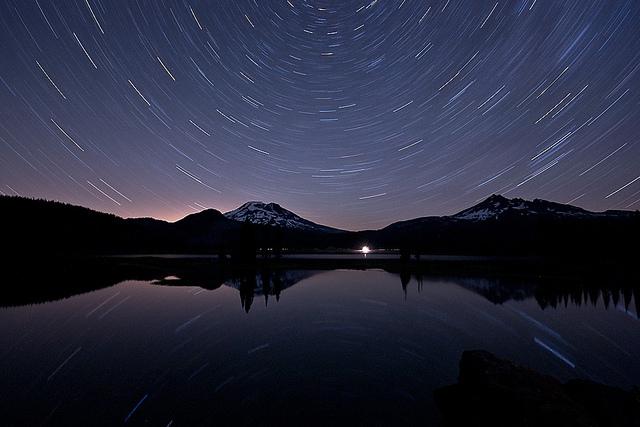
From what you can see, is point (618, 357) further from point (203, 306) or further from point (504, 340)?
point (203, 306)

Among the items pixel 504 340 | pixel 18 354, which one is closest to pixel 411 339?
pixel 504 340

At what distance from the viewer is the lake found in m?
10.5

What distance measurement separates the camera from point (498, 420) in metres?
8.42

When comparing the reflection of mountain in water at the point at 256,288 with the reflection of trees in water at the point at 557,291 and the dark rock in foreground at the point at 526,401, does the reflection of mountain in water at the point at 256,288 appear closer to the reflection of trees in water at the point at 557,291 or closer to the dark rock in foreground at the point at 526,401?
the reflection of trees in water at the point at 557,291

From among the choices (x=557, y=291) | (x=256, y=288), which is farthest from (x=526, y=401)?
(x=557, y=291)

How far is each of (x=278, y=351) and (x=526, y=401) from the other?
11.0 metres

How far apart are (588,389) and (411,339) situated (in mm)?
9335

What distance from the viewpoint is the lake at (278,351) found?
34.3 ft

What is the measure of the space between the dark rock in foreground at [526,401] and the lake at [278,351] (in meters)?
1.12

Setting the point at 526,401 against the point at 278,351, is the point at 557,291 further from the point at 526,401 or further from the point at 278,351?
the point at 526,401

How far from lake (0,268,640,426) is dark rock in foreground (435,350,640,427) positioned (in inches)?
44.2

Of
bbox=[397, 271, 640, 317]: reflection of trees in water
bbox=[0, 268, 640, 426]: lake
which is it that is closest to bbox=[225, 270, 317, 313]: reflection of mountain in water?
bbox=[0, 268, 640, 426]: lake

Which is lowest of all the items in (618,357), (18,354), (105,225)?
(618,357)

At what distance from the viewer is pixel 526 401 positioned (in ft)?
26.9
